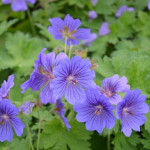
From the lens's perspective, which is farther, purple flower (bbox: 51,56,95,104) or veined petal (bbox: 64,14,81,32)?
veined petal (bbox: 64,14,81,32)

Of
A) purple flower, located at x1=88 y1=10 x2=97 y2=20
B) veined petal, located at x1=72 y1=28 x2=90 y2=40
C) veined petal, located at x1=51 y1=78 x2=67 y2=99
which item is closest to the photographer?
veined petal, located at x1=51 y1=78 x2=67 y2=99

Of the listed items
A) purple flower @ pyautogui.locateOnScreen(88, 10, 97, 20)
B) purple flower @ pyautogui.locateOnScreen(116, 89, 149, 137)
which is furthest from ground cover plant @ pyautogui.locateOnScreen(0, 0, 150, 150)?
purple flower @ pyautogui.locateOnScreen(88, 10, 97, 20)

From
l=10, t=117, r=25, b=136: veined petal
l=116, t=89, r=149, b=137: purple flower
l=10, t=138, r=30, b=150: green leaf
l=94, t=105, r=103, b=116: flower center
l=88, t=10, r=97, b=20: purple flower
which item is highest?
l=10, t=117, r=25, b=136: veined petal

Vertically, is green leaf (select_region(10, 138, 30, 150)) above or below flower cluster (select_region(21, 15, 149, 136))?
below

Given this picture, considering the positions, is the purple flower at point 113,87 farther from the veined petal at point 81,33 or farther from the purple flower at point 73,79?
the veined petal at point 81,33

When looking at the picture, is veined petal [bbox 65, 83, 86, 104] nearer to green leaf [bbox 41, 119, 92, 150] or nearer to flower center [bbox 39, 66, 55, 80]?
flower center [bbox 39, 66, 55, 80]

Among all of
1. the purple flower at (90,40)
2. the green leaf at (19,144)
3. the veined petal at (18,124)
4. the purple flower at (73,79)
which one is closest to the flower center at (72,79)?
the purple flower at (73,79)

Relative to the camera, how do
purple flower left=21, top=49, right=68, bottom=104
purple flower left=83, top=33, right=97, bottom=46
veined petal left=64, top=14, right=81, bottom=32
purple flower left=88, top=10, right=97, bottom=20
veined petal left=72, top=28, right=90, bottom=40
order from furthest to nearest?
1. purple flower left=88, top=10, right=97, bottom=20
2. purple flower left=83, top=33, right=97, bottom=46
3. veined petal left=72, top=28, right=90, bottom=40
4. veined petal left=64, top=14, right=81, bottom=32
5. purple flower left=21, top=49, right=68, bottom=104

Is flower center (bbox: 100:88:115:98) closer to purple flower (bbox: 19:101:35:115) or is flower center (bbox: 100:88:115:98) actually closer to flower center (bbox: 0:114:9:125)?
purple flower (bbox: 19:101:35:115)
